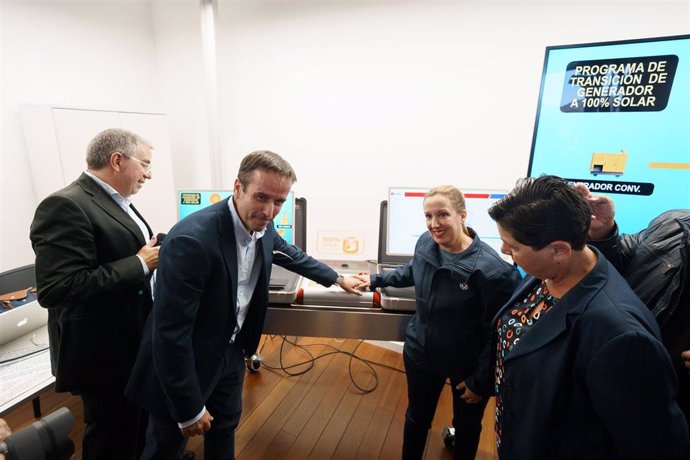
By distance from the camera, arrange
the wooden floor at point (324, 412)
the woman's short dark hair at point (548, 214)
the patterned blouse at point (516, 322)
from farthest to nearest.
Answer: the wooden floor at point (324, 412) → the patterned blouse at point (516, 322) → the woman's short dark hair at point (548, 214)

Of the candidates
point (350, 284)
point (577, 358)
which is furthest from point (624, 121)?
point (350, 284)

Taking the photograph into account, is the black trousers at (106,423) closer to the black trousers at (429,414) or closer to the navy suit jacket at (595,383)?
the black trousers at (429,414)

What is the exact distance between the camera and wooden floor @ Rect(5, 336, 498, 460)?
1.73 meters

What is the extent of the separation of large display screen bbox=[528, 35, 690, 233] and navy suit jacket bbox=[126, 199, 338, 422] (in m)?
1.73

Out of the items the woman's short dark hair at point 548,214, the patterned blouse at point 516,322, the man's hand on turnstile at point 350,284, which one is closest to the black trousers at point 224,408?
the man's hand on turnstile at point 350,284

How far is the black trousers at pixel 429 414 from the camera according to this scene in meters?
1.32

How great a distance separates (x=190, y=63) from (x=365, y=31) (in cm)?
154

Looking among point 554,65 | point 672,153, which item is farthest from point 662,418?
point 554,65

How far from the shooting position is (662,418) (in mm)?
653

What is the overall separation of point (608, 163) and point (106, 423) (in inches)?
103

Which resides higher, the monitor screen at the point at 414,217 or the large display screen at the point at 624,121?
the large display screen at the point at 624,121

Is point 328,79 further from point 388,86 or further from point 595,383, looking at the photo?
point 595,383

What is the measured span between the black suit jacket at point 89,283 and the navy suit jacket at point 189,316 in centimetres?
20

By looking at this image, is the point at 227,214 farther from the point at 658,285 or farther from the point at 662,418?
the point at 658,285
